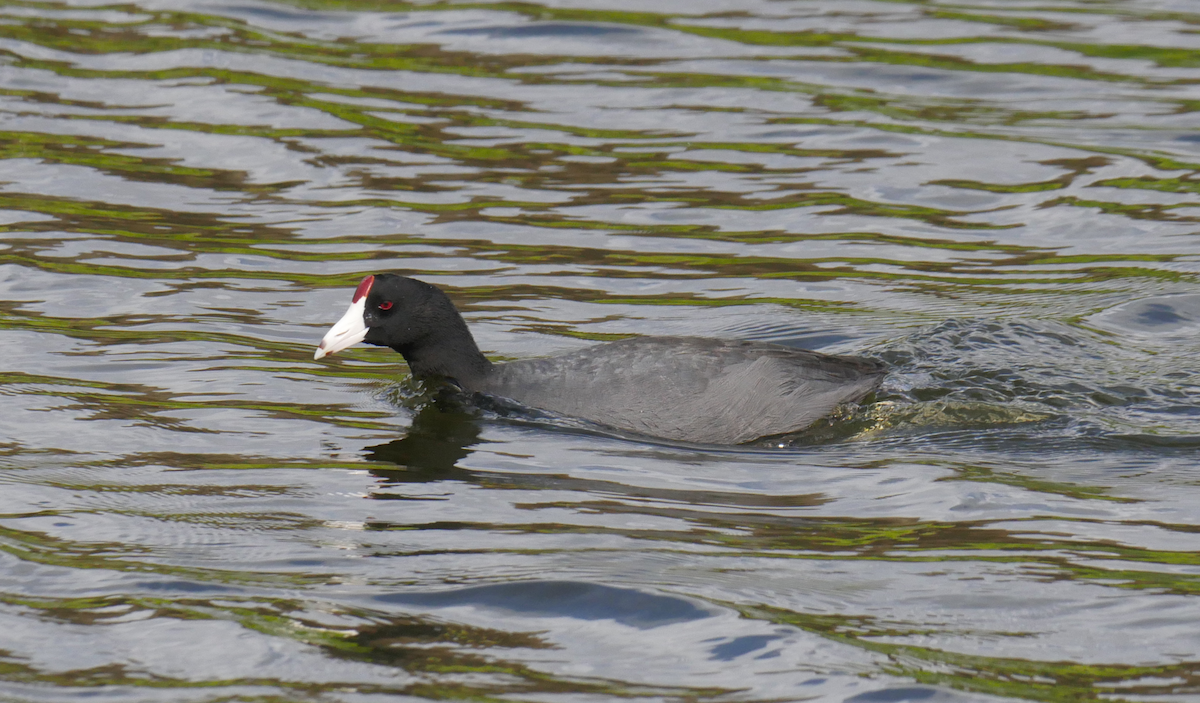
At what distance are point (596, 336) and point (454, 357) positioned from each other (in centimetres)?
102

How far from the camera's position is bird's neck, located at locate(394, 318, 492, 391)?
6934mm

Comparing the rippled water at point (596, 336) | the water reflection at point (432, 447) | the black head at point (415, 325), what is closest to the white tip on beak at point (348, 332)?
the black head at point (415, 325)

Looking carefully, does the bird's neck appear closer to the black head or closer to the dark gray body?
the black head

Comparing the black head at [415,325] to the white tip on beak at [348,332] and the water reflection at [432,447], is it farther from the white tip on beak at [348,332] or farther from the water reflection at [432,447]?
the water reflection at [432,447]

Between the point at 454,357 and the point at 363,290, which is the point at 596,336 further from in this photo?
the point at 363,290

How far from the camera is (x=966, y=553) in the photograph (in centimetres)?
491

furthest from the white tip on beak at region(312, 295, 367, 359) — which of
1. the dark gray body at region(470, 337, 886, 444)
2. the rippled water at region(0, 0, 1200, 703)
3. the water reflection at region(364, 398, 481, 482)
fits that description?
the dark gray body at region(470, 337, 886, 444)

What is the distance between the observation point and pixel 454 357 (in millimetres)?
6945

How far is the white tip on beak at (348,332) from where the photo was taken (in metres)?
Answer: 6.68

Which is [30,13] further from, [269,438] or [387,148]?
[269,438]

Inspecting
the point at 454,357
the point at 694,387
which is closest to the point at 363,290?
the point at 454,357

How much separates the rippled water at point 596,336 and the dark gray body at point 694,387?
0.45ft

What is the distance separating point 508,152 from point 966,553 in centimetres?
621

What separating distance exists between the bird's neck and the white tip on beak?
12.5 inches
